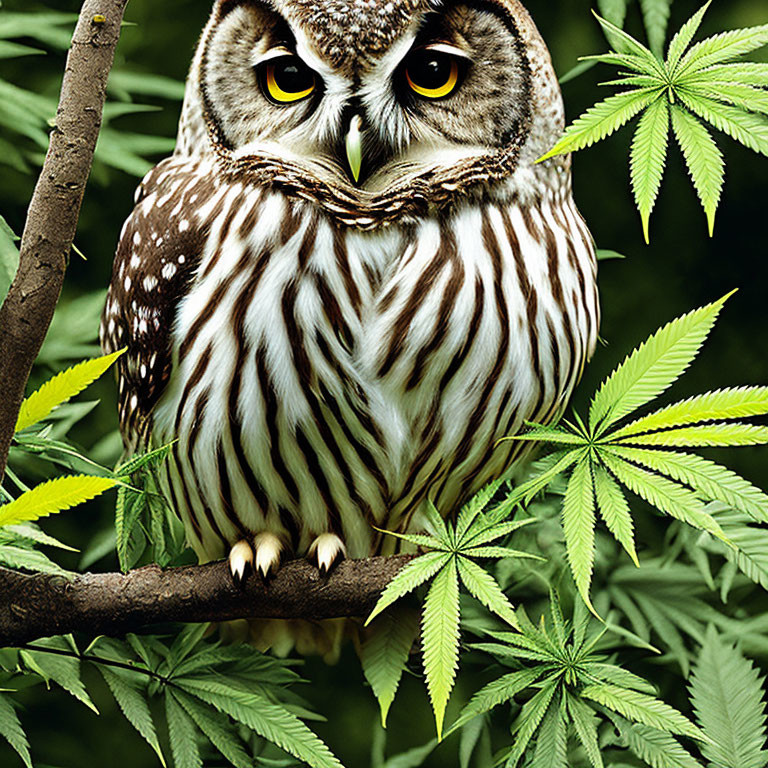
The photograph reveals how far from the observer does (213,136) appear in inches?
43.3

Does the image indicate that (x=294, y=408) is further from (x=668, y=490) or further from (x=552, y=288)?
(x=668, y=490)

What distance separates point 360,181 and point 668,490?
1.41ft

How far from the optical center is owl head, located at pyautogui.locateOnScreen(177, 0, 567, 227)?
0.99m

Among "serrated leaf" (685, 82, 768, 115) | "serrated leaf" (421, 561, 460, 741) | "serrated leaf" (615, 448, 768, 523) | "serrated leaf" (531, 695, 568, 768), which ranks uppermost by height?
"serrated leaf" (685, 82, 768, 115)

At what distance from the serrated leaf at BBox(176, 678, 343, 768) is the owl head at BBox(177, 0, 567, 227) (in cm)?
44

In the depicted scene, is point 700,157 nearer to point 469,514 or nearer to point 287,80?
point 469,514

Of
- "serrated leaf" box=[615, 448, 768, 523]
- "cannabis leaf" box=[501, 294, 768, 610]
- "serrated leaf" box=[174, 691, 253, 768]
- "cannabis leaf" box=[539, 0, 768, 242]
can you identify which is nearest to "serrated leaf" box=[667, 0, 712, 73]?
"cannabis leaf" box=[539, 0, 768, 242]

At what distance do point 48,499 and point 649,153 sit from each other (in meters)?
0.46

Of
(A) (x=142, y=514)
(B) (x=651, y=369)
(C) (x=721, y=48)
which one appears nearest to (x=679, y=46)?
(C) (x=721, y=48)

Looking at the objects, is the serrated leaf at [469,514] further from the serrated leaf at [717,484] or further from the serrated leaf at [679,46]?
the serrated leaf at [679,46]

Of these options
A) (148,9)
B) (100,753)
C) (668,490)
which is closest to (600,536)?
(668,490)

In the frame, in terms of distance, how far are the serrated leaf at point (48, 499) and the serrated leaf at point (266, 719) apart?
37 cm

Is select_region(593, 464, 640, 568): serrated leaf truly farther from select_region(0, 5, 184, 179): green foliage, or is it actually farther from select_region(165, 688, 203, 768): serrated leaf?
select_region(0, 5, 184, 179): green foliage

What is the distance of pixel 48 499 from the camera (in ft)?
2.21
